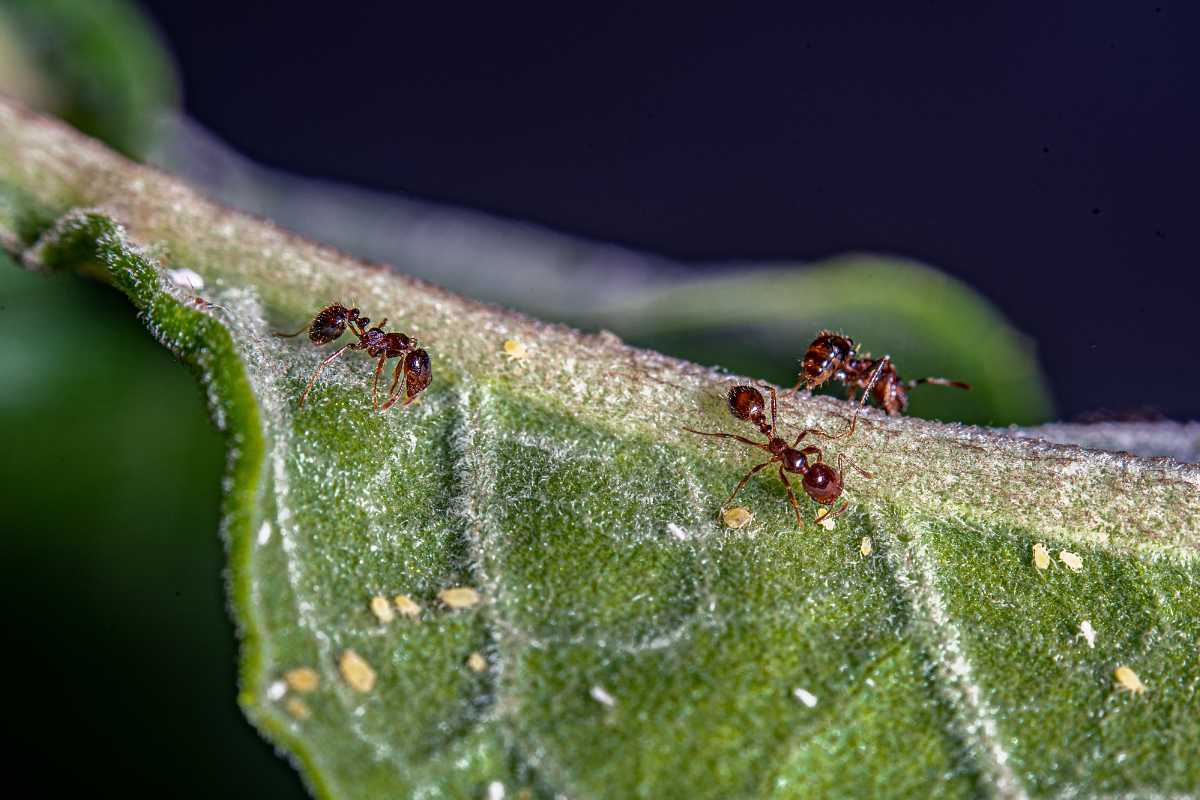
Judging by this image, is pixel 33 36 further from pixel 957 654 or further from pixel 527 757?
pixel 957 654

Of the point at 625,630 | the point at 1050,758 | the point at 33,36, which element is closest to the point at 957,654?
the point at 1050,758

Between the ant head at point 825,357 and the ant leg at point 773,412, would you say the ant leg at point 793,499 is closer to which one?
the ant leg at point 773,412

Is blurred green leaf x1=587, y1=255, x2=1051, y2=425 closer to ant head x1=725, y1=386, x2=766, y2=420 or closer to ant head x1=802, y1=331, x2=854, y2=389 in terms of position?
ant head x1=802, y1=331, x2=854, y2=389

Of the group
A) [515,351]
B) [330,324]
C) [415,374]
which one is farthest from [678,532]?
[330,324]

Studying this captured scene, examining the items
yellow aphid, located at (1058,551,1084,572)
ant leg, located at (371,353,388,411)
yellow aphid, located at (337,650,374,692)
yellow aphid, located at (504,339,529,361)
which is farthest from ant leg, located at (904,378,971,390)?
yellow aphid, located at (337,650,374,692)

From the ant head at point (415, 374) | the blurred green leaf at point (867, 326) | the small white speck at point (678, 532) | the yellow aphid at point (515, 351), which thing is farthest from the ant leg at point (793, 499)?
the blurred green leaf at point (867, 326)

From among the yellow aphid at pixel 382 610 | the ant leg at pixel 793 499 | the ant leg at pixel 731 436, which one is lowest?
the yellow aphid at pixel 382 610
